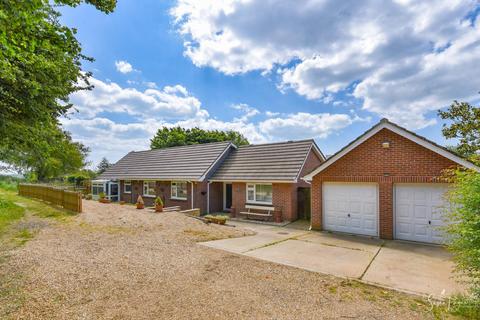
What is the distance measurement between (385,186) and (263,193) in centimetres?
733

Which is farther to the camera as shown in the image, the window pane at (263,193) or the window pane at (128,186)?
the window pane at (128,186)

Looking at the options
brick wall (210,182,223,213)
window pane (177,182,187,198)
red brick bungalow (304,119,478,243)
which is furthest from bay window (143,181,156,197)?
red brick bungalow (304,119,478,243)

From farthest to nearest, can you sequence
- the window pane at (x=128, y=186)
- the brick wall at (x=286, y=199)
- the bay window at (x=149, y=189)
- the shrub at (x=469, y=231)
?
the window pane at (x=128, y=186)
the bay window at (x=149, y=189)
the brick wall at (x=286, y=199)
the shrub at (x=469, y=231)

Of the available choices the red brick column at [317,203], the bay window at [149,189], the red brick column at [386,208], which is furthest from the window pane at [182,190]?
the red brick column at [386,208]

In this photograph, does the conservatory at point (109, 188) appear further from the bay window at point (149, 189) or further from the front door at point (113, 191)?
the bay window at point (149, 189)

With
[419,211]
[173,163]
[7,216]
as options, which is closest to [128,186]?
[173,163]

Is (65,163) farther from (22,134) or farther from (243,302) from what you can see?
(243,302)

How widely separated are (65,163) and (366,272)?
4600 centimetres

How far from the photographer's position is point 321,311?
15.3 feet

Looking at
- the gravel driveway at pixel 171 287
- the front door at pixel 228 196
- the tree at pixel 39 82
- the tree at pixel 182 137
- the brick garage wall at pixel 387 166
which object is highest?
the tree at pixel 182 137

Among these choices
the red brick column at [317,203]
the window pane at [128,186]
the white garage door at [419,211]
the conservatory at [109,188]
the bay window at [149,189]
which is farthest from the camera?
the conservatory at [109,188]

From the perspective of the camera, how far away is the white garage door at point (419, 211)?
969 cm

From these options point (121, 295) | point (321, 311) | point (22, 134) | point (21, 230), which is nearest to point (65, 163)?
point (21, 230)

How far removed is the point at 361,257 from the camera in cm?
812
